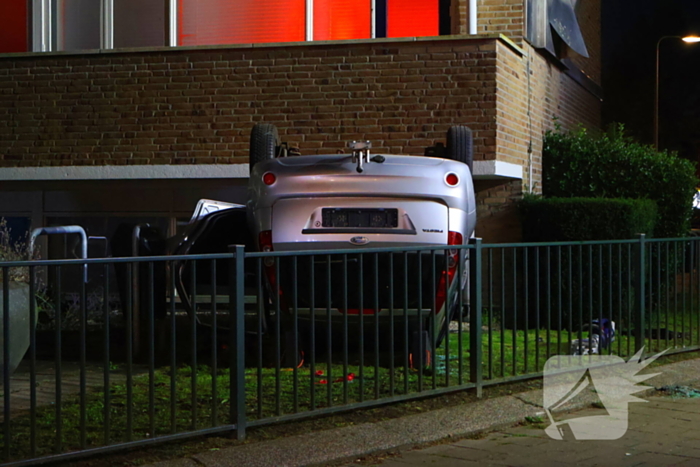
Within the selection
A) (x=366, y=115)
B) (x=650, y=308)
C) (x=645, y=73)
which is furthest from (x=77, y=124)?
(x=645, y=73)

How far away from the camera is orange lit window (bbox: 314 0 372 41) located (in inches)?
517

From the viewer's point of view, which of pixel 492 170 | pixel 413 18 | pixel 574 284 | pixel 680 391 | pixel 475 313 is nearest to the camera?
pixel 475 313

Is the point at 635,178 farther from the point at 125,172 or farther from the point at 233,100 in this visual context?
the point at 125,172

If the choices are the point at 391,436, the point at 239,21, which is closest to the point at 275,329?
the point at 391,436

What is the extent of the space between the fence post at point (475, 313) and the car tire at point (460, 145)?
275 centimetres

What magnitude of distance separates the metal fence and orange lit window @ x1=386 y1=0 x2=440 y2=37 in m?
5.52

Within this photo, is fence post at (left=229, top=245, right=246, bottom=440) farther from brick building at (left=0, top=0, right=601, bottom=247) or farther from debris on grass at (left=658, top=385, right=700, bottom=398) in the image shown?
brick building at (left=0, top=0, right=601, bottom=247)

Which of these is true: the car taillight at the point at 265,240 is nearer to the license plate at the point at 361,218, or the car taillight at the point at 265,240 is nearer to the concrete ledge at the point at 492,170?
the license plate at the point at 361,218

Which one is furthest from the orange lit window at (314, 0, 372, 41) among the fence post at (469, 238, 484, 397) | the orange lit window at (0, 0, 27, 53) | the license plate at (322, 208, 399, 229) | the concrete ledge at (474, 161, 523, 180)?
the fence post at (469, 238, 484, 397)

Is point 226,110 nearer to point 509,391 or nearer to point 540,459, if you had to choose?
point 509,391

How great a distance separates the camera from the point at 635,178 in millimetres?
13102

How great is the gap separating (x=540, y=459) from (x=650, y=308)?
3.74 metres

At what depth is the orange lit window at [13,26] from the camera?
13930 mm

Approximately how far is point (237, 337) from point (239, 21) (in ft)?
28.0
